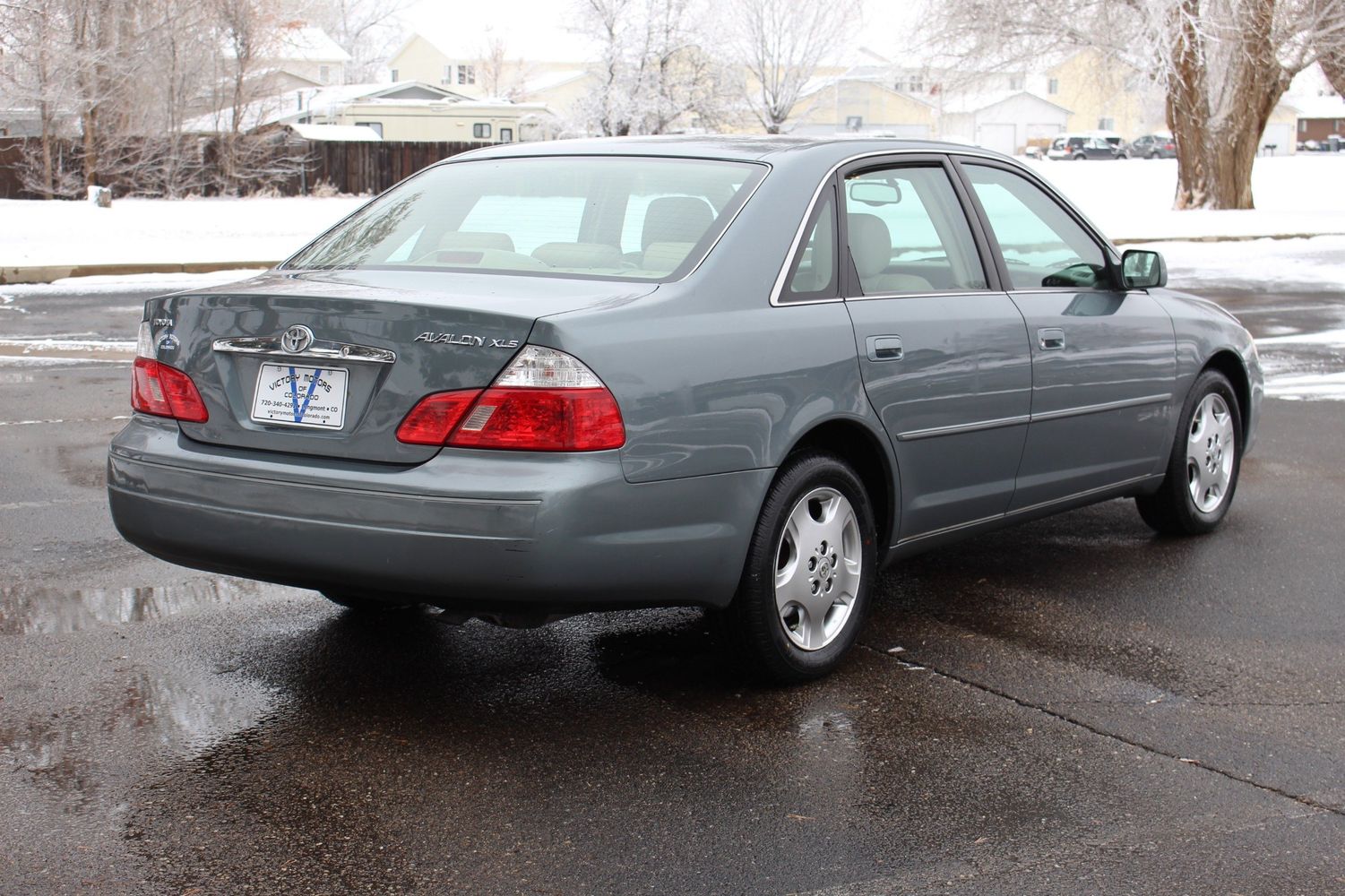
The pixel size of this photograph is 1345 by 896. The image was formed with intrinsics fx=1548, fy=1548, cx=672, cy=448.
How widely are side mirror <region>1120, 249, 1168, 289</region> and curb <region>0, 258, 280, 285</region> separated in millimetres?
15058

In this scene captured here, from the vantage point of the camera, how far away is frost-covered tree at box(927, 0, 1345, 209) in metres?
28.9

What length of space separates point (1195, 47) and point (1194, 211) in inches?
162

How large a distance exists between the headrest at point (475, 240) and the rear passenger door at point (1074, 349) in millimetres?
1697

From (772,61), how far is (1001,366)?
6050 cm

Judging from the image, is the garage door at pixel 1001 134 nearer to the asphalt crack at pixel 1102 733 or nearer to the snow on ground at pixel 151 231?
the snow on ground at pixel 151 231

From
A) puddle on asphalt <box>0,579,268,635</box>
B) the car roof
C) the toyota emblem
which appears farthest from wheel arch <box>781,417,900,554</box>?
puddle on asphalt <box>0,579,268,635</box>

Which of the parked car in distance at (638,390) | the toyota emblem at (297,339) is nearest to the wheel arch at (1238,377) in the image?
the parked car in distance at (638,390)

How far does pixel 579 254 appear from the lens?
4.48m

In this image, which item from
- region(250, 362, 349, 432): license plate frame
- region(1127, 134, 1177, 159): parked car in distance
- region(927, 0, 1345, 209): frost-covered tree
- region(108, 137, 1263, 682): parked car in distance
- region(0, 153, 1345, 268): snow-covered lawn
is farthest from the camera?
region(1127, 134, 1177, 159): parked car in distance

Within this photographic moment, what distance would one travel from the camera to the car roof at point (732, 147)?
479 centimetres

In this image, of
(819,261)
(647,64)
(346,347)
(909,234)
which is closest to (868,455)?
(819,261)

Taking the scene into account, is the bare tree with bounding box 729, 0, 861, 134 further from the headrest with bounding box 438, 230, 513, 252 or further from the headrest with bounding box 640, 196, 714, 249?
the headrest with bounding box 640, 196, 714, 249

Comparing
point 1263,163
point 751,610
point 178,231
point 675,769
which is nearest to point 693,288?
point 751,610

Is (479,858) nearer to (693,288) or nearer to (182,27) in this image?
(693,288)
